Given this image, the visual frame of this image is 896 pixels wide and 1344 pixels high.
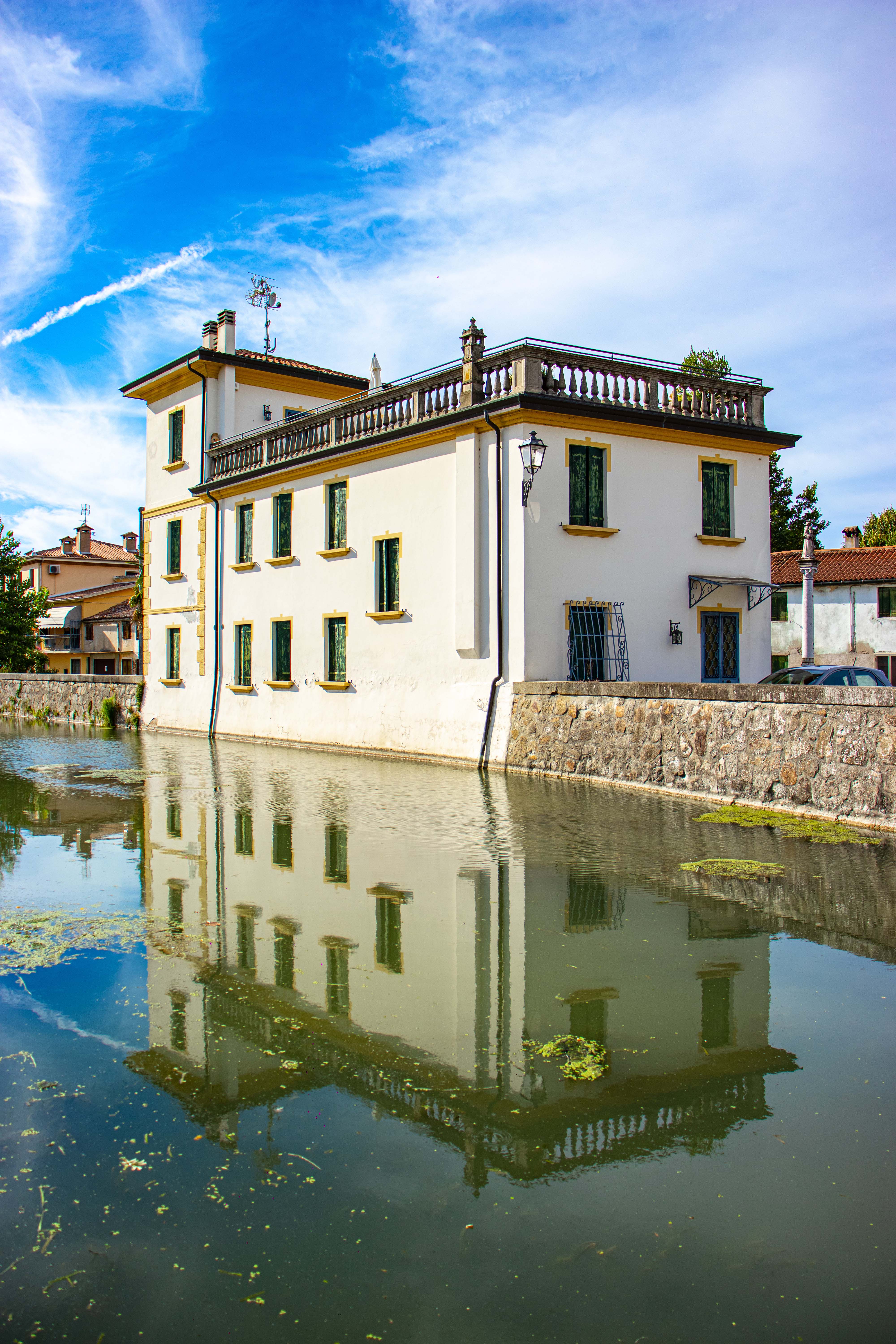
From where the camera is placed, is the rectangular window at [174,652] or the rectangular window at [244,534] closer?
the rectangular window at [244,534]

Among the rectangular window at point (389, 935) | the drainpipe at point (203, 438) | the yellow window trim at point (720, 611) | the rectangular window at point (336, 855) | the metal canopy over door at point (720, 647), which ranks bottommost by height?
the rectangular window at point (389, 935)

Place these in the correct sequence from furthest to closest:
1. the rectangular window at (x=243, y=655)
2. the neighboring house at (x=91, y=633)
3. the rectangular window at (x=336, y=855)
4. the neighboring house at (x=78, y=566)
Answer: the neighboring house at (x=78, y=566) < the neighboring house at (x=91, y=633) < the rectangular window at (x=243, y=655) < the rectangular window at (x=336, y=855)

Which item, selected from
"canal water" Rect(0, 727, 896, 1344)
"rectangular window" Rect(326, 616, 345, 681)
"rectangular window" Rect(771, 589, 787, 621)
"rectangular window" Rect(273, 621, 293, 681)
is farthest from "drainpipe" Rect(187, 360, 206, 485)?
"rectangular window" Rect(771, 589, 787, 621)

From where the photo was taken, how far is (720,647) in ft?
54.0

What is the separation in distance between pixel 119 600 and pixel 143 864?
52.8m

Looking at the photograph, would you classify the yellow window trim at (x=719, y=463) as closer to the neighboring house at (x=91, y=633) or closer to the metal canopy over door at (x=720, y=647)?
the metal canopy over door at (x=720, y=647)

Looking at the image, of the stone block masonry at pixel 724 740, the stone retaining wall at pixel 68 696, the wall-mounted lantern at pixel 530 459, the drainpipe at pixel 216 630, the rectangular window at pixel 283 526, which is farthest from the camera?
the stone retaining wall at pixel 68 696

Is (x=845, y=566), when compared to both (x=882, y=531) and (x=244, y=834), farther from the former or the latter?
(x=244, y=834)

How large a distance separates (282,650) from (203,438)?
6.46 metres

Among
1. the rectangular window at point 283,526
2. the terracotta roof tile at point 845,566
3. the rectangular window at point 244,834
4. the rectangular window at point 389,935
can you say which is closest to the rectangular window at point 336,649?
the rectangular window at point 283,526

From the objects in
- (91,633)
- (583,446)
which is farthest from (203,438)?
(91,633)

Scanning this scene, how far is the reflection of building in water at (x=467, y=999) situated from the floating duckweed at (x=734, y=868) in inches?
28.2

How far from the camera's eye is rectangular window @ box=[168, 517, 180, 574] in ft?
79.8

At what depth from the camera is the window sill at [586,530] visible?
14.8 m
